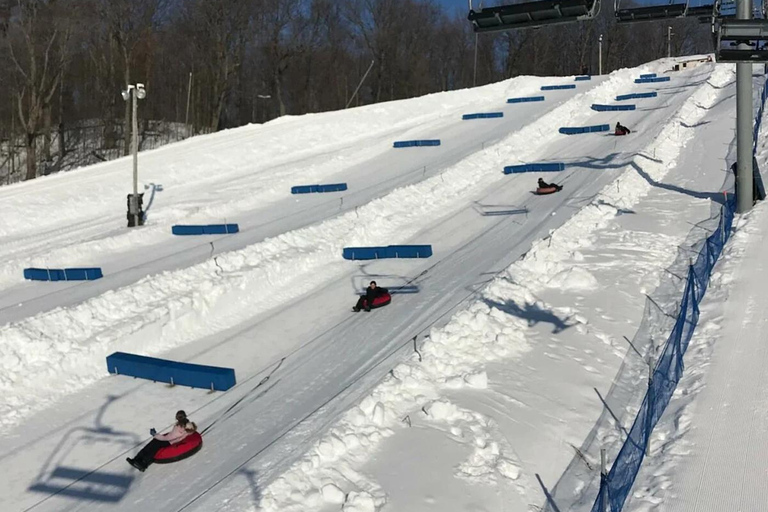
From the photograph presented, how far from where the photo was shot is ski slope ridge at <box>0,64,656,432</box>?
12148mm

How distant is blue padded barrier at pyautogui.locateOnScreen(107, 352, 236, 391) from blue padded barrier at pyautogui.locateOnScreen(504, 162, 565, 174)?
1743 cm

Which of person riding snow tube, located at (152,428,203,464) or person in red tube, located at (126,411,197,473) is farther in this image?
person riding snow tube, located at (152,428,203,464)

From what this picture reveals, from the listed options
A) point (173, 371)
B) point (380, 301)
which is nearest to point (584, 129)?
point (380, 301)

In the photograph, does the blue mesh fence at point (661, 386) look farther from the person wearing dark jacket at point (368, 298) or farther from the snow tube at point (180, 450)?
the person wearing dark jacket at point (368, 298)

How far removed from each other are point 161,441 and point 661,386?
6729mm

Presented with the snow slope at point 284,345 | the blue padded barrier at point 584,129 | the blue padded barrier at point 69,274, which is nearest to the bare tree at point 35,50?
the blue padded barrier at point 69,274

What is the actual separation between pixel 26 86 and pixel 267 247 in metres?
30.4

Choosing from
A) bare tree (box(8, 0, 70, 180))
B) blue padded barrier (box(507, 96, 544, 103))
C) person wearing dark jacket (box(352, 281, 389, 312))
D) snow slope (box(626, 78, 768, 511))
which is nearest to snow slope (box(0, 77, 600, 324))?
blue padded barrier (box(507, 96, 544, 103))

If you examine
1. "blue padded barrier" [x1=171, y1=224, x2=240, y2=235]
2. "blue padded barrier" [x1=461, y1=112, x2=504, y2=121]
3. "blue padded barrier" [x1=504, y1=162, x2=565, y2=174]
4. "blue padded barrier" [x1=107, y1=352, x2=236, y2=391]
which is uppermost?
"blue padded barrier" [x1=461, y1=112, x2=504, y2=121]

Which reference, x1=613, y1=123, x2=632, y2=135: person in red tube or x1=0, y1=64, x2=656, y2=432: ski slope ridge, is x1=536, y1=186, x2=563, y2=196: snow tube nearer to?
x1=0, y1=64, x2=656, y2=432: ski slope ridge

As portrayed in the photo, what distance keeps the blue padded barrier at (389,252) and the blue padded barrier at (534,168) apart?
960cm

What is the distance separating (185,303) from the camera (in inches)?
579

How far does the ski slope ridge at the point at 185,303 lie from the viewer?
12.1 meters

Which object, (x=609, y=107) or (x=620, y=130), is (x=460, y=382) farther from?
(x=609, y=107)
